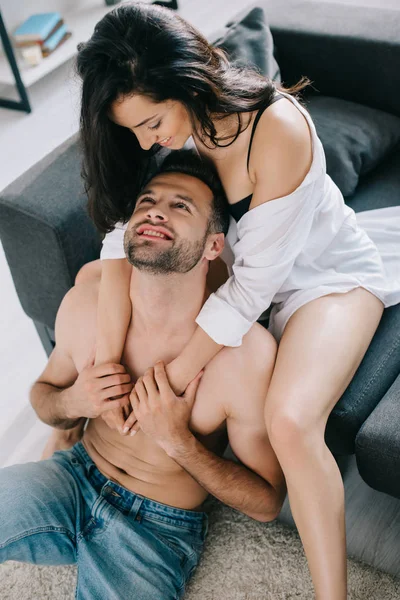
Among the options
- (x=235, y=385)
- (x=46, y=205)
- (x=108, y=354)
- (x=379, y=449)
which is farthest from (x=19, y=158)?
(x=379, y=449)

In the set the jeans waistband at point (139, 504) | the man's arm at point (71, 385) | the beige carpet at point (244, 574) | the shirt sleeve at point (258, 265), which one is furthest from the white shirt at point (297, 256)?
the beige carpet at point (244, 574)

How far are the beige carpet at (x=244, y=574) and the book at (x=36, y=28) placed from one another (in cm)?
289

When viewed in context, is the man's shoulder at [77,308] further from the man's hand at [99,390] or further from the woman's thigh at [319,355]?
the woman's thigh at [319,355]

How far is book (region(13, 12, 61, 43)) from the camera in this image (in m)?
3.74

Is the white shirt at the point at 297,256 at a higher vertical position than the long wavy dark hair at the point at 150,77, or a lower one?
lower

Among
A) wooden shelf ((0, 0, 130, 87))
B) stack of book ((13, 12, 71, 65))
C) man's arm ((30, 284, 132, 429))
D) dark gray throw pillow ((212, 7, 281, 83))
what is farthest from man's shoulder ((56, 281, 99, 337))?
stack of book ((13, 12, 71, 65))

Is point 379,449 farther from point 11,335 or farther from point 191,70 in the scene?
point 11,335

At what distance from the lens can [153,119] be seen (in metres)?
1.39

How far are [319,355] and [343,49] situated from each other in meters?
1.27

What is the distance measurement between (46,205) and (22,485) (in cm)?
A: 74

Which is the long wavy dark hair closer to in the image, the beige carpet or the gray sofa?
the gray sofa

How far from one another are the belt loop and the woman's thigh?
15.8 inches

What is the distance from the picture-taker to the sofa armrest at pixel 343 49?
2.28 metres

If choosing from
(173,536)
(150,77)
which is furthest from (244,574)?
(150,77)
